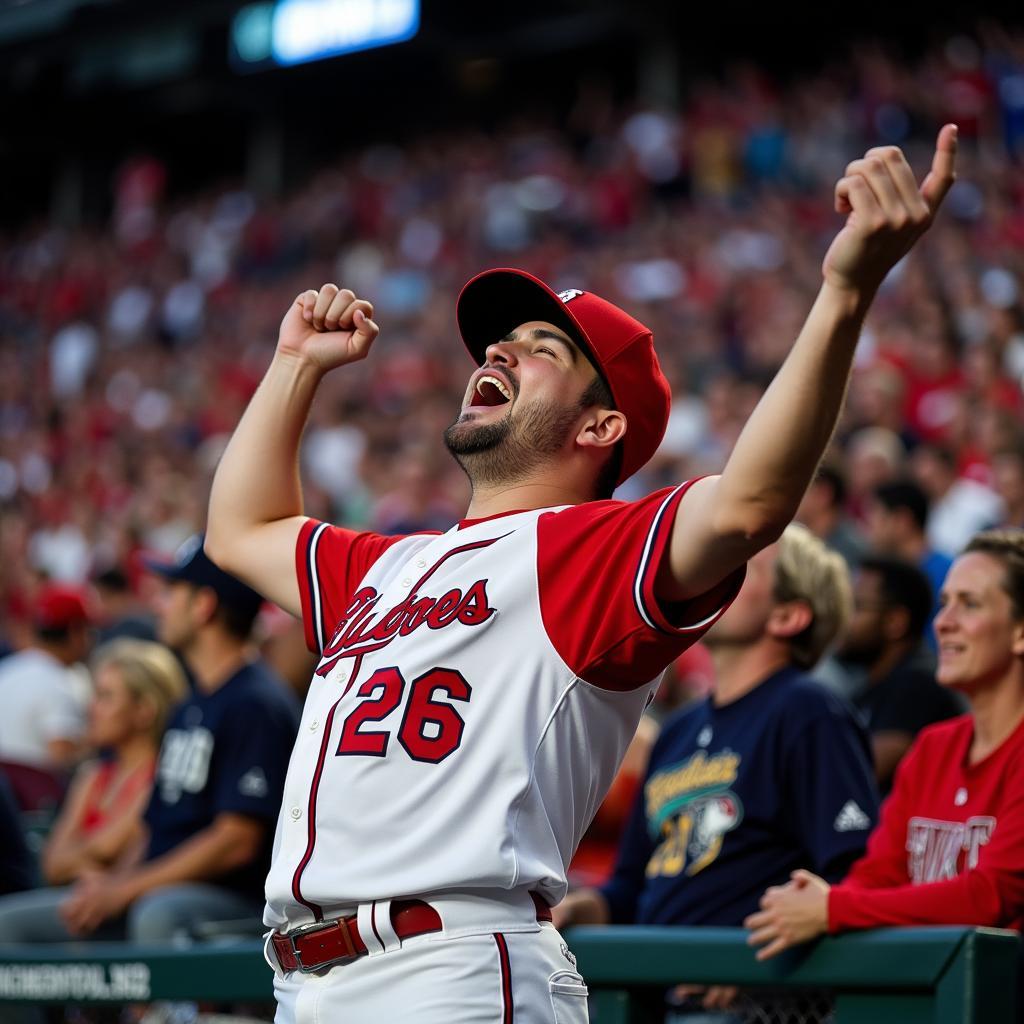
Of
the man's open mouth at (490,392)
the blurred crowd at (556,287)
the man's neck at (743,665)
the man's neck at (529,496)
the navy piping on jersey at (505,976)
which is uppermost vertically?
the blurred crowd at (556,287)

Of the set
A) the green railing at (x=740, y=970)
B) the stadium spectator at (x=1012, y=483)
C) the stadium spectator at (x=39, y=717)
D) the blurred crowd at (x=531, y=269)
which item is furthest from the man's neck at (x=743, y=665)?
the stadium spectator at (x=39, y=717)

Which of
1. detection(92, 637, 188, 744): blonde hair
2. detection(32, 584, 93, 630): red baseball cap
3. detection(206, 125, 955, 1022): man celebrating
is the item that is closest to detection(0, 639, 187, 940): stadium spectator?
detection(92, 637, 188, 744): blonde hair

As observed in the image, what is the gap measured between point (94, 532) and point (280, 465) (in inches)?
341

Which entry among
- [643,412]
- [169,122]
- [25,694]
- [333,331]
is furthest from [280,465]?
[169,122]

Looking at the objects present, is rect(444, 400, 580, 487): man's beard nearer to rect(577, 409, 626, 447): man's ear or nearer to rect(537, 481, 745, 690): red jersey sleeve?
rect(577, 409, 626, 447): man's ear

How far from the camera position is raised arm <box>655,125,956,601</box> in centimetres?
170

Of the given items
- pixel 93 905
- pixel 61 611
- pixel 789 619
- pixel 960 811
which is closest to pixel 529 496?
pixel 960 811

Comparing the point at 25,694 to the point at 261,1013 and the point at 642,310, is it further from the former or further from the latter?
the point at 642,310

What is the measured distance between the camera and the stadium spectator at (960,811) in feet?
8.46

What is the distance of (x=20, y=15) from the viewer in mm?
16688

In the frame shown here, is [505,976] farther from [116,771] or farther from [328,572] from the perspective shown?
[116,771]

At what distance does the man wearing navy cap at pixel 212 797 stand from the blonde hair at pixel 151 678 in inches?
17.0

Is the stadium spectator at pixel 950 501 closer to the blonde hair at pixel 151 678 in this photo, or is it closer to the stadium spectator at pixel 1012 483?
the stadium spectator at pixel 1012 483

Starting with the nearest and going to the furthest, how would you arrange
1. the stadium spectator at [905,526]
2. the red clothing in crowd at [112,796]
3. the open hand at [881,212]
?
the open hand at [881,212] < the red clothing in crowd at [112,796] < the stadium spectator at [905,526]
